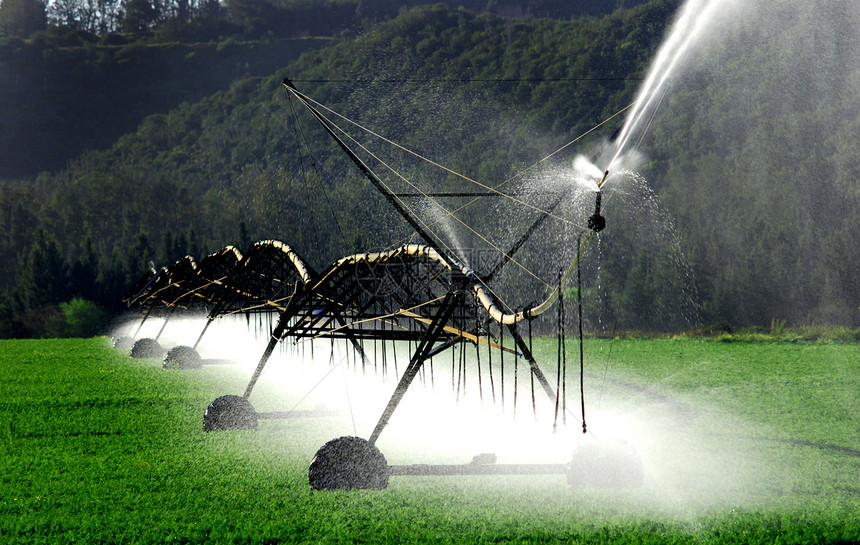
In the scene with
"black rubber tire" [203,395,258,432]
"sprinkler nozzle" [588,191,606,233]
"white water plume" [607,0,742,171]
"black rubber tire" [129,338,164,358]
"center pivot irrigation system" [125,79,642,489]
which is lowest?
"black rubber tire" [129,338,164,358]

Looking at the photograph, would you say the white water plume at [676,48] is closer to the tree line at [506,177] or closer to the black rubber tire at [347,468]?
the black rubber tire at [347,468]

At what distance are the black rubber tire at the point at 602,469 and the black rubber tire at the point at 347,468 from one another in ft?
8.31

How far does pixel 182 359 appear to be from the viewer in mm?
26531

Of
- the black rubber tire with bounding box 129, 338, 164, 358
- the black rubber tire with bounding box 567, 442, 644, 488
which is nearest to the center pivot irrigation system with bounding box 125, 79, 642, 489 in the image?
the black rubber tire with bounding box 567, 442, 644, 488

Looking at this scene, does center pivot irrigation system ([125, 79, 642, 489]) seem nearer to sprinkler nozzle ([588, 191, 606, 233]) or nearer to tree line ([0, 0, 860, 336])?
sprinkler nozzle ([588, 191, 606, 233])

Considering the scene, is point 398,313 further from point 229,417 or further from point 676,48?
point 676,48

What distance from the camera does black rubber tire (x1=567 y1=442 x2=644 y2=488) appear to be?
11031 mm

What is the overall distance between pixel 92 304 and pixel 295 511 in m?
73.5

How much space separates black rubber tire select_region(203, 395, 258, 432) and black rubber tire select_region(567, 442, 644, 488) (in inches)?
272

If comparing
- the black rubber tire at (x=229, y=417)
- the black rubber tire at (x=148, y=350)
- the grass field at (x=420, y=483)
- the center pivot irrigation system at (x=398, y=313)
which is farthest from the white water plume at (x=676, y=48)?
the black rubber tire at (x=148, y=350)

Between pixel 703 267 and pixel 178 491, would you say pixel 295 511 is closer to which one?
pixel 178 491

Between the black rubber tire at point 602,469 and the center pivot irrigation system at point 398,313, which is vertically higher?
the center pivot irrigation system at point 398,313

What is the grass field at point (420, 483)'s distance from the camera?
962 cm

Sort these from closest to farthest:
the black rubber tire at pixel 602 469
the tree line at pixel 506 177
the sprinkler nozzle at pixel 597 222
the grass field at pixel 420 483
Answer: the sprinkler nozzle at pixel 597 222
the grass field at pixel 420 483
the black rubber tire at pixel 602 469
the tree line at pixel 506 177
